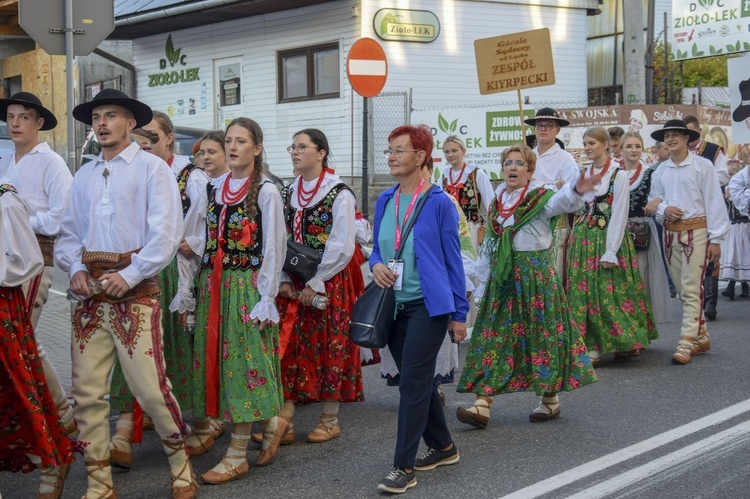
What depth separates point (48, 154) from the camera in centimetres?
638

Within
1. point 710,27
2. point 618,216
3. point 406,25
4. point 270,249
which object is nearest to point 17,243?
point 270,249

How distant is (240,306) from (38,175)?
1566 millimetres

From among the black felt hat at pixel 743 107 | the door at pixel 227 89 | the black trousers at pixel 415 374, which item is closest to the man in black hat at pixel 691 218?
the black felt hat at pixel 743 107

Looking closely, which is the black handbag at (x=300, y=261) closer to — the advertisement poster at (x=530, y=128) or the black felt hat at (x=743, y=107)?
the black felt hat at (x=743, y=107)

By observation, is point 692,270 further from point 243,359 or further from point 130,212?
point 130,212

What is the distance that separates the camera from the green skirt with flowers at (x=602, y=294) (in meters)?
9.06

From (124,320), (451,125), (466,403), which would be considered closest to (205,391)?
(124,320)

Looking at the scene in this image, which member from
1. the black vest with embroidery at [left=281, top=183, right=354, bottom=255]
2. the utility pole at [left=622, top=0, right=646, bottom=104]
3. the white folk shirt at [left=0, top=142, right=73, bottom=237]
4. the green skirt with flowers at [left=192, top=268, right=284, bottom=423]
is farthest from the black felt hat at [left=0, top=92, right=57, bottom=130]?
the utility pole at [left=622, top=0, right=646, bottom=104]

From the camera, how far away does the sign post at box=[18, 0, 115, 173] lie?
7.95 m

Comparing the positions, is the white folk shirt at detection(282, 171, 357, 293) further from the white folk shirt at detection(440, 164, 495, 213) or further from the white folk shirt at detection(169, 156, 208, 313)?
the white folk shirt at detection(440, 164, 495, 213)

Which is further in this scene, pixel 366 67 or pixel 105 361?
pixel 366 67

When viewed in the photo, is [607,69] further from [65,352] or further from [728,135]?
[65,352]

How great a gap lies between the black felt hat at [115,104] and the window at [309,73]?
56.9 ft

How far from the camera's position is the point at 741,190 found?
12.5 meters
